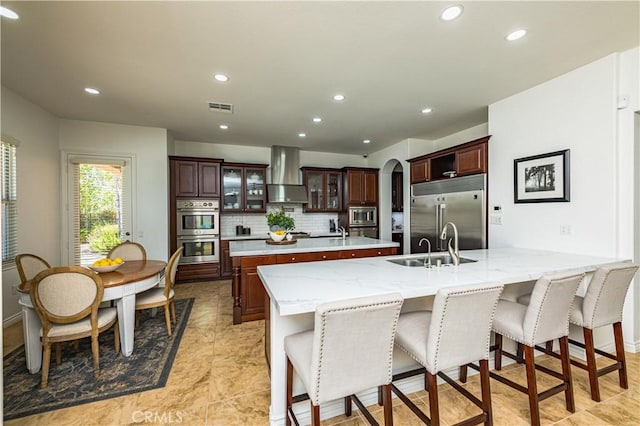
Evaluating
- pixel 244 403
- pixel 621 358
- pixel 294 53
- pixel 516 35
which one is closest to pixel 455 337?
pixel 244 403

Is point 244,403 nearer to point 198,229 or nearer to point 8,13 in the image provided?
point 8,13

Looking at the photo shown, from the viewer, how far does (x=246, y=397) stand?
207cm

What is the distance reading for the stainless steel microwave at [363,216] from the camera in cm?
621

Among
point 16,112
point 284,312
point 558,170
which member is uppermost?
point 16,112

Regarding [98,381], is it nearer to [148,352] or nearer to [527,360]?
[148,352]

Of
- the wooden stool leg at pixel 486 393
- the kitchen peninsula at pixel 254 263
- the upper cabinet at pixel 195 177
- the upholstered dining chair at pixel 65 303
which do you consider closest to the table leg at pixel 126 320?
the upholstered dining chair at pixel 65 303

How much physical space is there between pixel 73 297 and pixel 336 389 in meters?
2.19

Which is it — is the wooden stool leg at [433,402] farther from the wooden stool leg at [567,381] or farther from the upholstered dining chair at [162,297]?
the upholstered dining chair at [162,297]

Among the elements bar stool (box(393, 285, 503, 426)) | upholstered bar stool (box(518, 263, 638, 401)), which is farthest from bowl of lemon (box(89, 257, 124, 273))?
upholstered bar stool (box(518, 263, 638, 401))

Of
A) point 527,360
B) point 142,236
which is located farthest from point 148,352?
point 527,360

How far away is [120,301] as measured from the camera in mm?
2523

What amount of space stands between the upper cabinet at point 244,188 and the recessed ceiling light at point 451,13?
435 cm

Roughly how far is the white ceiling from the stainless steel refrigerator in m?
1.08

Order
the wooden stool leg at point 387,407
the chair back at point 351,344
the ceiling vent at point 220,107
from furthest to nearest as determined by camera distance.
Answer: the ceiling vent at point 220,107 < the wooden stool leg at point 387,407 < the chair back at point 351,344
